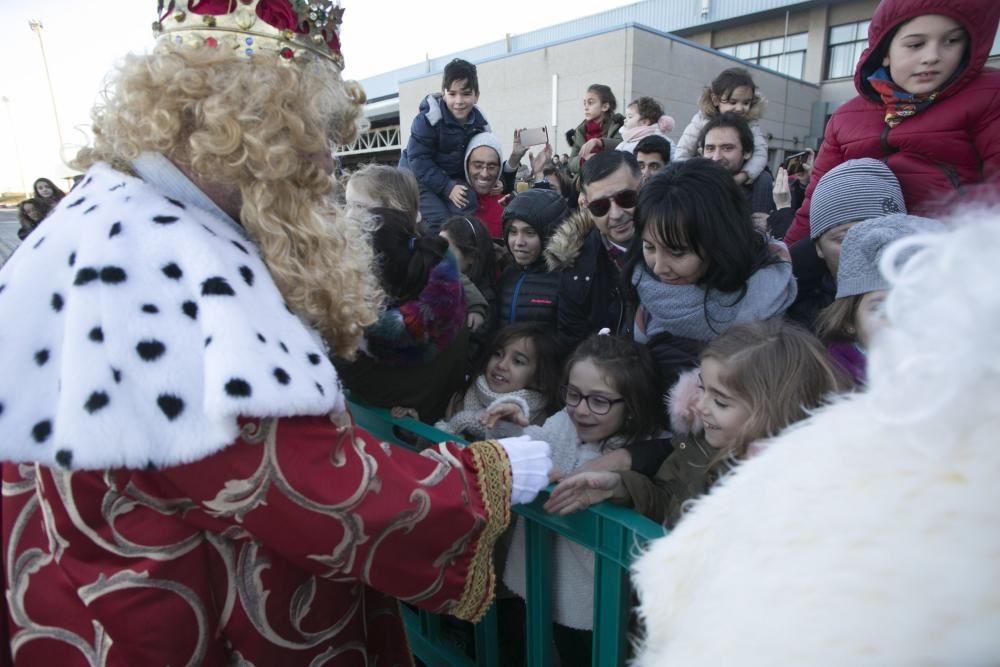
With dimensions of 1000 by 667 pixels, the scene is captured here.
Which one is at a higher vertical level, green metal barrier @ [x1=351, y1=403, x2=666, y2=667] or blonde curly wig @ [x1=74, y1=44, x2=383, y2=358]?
blonde curly wig @ [x1=74, y1=44, x2=383, y2=358]

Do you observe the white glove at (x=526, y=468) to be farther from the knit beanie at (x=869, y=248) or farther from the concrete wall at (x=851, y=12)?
the concrete wall at (x=851, y=12)

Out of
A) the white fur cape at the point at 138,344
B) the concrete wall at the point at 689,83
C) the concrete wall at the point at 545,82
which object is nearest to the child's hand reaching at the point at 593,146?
the white fur cape at the point at 138,344

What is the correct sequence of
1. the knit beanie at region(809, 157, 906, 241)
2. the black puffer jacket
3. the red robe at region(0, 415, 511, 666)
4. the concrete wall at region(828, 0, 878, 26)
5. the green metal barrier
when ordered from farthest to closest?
the concrete wall at region(828, 0, 878, 26) → the black puffer jacket → the knit beanie at region(809, 157, 906, 241) → the green metal barrier → the red robe at region(0, 415, 511, 666)

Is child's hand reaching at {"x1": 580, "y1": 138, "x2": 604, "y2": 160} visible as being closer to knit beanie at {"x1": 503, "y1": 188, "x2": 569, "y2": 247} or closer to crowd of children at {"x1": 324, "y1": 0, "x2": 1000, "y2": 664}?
knit beanie at {"x1": 503, "y1": 188, "x2": 569, "y2": 247}

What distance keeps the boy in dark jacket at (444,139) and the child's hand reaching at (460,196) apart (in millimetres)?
74

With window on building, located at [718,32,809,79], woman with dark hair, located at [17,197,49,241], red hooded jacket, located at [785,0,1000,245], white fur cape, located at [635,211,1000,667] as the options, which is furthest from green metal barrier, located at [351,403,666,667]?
window on building, located at [718,32,809,79]

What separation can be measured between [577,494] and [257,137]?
1.03 metres

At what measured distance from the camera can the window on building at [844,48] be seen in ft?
60.8

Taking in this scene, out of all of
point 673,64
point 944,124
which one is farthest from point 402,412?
point 673,64

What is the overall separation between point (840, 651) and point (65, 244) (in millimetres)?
1202

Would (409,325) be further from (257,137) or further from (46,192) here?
(46,192)

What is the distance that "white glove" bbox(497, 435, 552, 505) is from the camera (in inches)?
51.8

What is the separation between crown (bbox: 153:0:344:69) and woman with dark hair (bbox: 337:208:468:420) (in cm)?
78

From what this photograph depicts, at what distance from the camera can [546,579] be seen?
1.63 m
